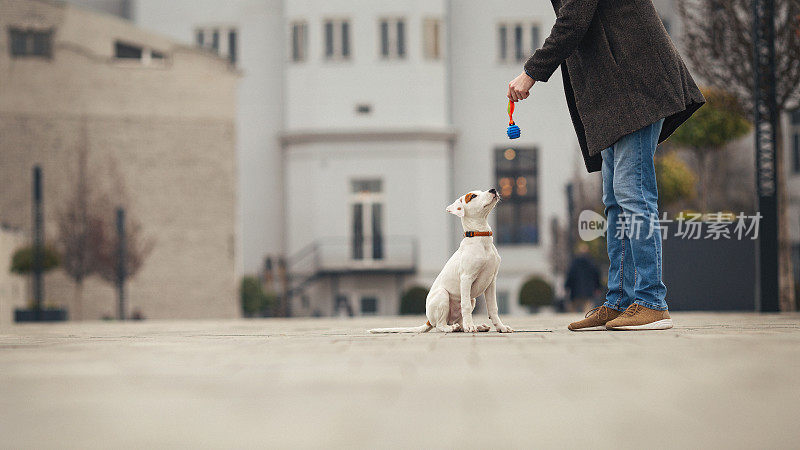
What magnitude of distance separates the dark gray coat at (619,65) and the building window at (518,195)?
38207 mm

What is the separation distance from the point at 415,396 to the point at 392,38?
1617 inches

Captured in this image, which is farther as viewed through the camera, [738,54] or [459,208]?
[738,54]

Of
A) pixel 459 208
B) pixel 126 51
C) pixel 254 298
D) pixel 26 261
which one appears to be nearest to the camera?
pixel 459 208

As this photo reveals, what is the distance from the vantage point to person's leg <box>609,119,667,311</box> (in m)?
5.99

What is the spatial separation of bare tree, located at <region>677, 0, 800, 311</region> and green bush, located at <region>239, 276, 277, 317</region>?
23970 millimetres

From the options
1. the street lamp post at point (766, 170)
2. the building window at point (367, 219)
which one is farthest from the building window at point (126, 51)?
the street lamp post at point (766, 170)

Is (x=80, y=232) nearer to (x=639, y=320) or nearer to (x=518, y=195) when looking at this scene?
(x=518, y=195)

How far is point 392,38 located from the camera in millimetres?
43469

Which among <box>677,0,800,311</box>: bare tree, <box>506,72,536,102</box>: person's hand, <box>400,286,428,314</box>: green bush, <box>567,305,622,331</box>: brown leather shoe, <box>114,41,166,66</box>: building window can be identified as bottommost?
<box>400,286,428,314</box>: green bush

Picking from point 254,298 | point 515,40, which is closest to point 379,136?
point 515,40

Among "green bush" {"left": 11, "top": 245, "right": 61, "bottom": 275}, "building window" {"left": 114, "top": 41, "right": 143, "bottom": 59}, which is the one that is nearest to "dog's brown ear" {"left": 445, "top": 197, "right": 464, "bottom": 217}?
"green bush" {"left": 11, "top": 245, "right": 61, "bottom": 275}

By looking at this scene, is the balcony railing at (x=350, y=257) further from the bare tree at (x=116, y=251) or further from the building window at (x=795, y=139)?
the building window at (x=795, y=139)

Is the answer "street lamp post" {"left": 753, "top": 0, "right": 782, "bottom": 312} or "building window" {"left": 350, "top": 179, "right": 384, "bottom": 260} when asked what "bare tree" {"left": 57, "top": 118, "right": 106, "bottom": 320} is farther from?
"street lamp post" {"left": 753, "top": 0, "right": 782, "bottom": 312}

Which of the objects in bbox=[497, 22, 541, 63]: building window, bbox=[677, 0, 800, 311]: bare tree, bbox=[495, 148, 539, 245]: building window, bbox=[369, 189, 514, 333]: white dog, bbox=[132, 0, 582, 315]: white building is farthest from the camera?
bbox=[497, 22, 541, 63]: building window
